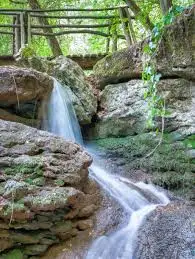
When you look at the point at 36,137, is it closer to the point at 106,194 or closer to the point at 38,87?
→ the point at 106,194

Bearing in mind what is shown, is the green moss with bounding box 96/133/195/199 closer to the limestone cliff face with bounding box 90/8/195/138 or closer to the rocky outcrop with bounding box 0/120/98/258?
the limestone cliff face with bounding box 90/8/195/138

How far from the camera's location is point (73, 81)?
21.2 feet

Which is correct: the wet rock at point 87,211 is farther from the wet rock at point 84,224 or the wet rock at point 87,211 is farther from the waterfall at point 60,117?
the waterfall at point 60,117

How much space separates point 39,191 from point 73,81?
3.24 m

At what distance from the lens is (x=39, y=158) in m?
3.88

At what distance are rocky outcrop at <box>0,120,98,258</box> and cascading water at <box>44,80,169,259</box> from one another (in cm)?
34

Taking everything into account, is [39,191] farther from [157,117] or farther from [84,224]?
[157,117]

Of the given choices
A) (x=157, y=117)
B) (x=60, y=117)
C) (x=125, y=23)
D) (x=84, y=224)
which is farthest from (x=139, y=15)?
(x=84, y=224)

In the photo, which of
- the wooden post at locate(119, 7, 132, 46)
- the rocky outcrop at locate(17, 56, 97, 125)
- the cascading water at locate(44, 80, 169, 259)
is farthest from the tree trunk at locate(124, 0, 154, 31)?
the cascading water at locate(44, 80, 169, 259)

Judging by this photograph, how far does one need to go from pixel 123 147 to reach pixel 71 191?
7.47 ft

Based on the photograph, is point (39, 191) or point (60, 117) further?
point (60, 117)

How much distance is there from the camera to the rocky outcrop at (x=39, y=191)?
11.2 ft

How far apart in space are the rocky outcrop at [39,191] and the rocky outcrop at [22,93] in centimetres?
105

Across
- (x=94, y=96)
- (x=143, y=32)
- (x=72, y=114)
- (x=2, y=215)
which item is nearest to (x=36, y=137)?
(x=2, y=215)
